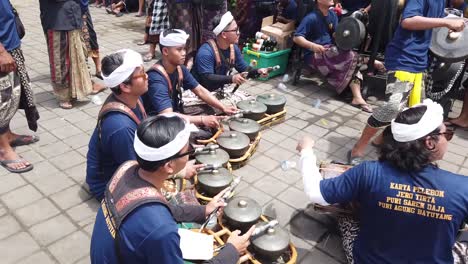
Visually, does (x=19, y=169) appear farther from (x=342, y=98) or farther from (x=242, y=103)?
(x=342, y=98)

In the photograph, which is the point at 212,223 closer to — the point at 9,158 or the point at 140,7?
the point at 9,158

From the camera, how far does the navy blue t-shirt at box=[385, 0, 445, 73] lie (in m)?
3.68

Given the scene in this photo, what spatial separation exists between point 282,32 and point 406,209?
192 inches

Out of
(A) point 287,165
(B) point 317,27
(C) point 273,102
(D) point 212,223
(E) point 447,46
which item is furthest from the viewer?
(B) point 317,27

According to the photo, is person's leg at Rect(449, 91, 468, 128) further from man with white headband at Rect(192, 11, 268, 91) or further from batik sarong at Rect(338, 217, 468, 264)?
batik sarong at Rect(338, 217, 468, 264)

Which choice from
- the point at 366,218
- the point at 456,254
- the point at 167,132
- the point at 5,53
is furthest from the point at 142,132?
the point at 5,53

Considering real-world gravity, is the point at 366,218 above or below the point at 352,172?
below

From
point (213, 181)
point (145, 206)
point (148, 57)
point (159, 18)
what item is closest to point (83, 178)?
point (213, 181)

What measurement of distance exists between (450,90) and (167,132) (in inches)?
188

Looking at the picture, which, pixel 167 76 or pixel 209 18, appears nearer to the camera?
pixel 167 76

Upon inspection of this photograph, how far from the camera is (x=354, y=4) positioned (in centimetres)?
720

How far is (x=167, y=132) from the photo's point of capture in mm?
1842

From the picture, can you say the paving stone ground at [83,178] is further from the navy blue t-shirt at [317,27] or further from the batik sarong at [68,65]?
the navy blue t-shirt at [317,27]

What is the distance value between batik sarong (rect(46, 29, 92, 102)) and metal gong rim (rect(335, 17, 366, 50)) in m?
3.65
